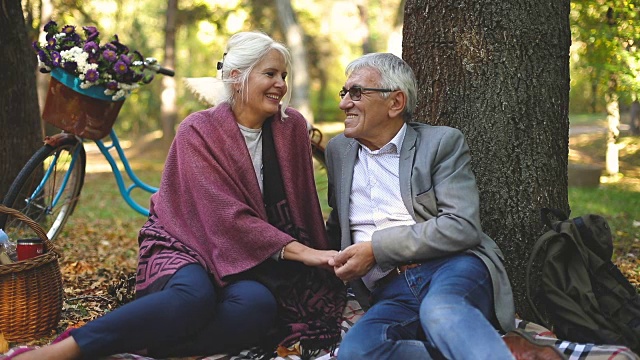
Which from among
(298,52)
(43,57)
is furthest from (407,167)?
(298,52)

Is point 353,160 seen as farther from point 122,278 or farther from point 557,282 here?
point 122,278

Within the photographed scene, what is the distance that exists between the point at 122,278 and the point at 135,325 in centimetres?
118

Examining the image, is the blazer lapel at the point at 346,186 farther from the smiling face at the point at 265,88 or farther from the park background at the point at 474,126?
the park background at the point at 474,126

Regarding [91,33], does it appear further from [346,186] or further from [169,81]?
[169,81]

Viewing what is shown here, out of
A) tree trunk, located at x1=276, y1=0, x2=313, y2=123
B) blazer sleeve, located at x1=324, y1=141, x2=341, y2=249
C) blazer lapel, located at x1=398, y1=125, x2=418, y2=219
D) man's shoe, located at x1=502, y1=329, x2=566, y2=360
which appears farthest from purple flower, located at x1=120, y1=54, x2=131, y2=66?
tree trunk, located at x1=276, y1=0, x2=313, y2=123

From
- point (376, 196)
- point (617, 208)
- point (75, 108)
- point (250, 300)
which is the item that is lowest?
point (617, 208)

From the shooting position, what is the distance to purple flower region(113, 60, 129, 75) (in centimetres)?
491

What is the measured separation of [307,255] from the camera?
335 cm

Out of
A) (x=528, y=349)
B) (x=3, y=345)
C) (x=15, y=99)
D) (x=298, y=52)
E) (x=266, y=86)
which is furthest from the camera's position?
(x=298, y=52)

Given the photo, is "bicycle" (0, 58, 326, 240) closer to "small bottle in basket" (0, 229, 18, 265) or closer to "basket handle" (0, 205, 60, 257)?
"small bottle in basket" (0, 229, 18, 265)

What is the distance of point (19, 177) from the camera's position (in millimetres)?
4883

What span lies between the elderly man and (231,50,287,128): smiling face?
340mm

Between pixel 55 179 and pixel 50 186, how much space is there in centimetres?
6

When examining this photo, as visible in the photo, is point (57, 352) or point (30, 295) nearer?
point (57, 352)
